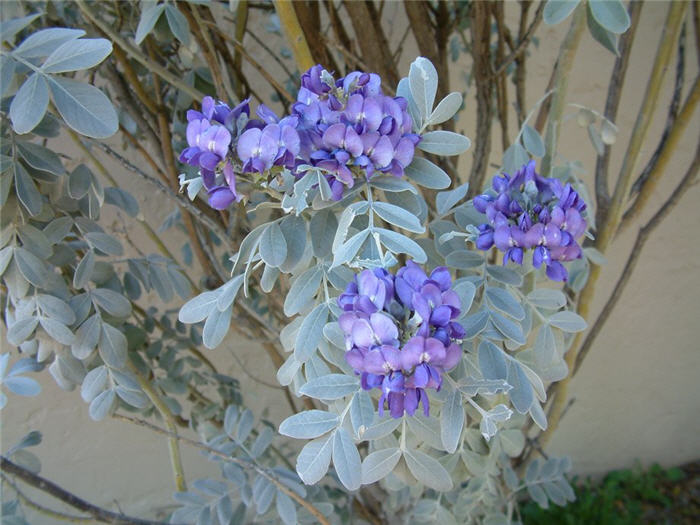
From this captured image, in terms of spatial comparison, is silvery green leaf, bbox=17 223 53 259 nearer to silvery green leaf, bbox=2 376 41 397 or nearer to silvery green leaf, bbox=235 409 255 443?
silvery green leaf, bbox=2 376 41 397

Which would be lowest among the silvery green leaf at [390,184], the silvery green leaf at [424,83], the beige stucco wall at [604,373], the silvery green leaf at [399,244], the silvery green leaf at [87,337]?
the beige stucco wall at [604,373]

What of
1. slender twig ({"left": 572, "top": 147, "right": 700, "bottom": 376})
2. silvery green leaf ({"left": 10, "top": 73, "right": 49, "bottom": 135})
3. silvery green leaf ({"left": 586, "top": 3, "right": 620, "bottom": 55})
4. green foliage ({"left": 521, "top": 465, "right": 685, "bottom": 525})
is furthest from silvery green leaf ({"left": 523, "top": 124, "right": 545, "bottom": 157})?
green foliage ({"left": 521, "top": 465, "right": 685, "bottom": 525})

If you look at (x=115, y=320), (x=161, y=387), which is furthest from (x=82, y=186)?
(x=161, y=387)

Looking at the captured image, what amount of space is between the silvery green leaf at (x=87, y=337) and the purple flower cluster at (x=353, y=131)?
0.55m

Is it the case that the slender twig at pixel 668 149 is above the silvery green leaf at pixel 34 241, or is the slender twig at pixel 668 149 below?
below

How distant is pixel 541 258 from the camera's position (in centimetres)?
68

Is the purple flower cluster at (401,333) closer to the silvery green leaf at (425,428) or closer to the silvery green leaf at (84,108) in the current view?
the silvery green leaf at (425,428)

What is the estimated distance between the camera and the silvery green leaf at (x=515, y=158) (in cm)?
102

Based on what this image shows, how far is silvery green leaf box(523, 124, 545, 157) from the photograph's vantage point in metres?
1.04

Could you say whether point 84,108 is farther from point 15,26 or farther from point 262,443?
point 262,443

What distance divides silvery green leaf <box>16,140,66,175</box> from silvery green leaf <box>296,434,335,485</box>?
56 cm

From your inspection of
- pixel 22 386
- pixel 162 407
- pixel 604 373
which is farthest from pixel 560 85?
pixel 604 373

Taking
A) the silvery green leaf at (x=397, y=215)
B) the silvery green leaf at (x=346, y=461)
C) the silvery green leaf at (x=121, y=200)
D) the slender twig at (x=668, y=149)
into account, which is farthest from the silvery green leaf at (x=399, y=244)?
the slender twig at (x=668, y=149)

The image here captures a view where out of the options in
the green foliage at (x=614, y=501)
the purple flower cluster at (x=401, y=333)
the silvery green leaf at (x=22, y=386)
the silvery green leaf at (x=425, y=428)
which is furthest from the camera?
the green foliage at (x=614, y=501)
